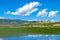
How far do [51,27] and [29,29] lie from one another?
2.71 meters

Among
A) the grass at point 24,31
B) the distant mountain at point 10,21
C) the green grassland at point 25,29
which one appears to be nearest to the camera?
the grass at point 24,31

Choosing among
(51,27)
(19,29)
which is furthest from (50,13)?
(51,27)

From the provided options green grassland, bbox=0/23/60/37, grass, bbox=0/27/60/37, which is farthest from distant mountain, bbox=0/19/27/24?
grass, bbox=0/27/60/37

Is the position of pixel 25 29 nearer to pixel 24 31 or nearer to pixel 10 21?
pixel 24 31

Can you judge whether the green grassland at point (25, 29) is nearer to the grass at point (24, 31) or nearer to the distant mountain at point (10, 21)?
the grass at point (24, 31)

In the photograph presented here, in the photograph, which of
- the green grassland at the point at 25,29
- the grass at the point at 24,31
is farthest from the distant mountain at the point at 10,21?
the grass at the point at 24,31

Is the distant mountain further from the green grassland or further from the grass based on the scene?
the grass

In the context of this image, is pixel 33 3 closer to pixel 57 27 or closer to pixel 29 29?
pixel 29 29

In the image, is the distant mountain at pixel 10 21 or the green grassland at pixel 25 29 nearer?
the green grassland at pixel 25 29

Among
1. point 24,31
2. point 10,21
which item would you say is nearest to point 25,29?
point 24,31

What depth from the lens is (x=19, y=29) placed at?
46.3ft

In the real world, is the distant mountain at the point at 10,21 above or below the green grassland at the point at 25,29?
above

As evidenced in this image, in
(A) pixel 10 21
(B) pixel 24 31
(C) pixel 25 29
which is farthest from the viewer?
(C) pixel 25 29

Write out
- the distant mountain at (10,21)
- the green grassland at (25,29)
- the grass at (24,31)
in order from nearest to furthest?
the grass at (24,31)
the green grassland at (25,29)
the distant mountain at (10,21)
